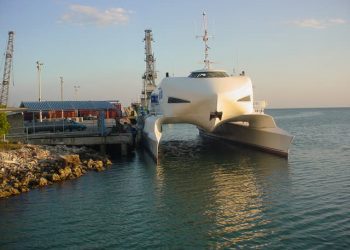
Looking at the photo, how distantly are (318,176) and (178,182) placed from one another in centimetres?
850

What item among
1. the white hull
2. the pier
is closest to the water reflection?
the white hull

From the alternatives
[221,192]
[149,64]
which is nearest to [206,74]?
[221,192]

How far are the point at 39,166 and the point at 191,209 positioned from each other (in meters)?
13.1

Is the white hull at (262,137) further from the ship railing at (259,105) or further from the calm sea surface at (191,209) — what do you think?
the calm sea surface at (191,209)

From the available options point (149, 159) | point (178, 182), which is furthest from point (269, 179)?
point (149, 159)

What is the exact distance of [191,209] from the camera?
17078 mm

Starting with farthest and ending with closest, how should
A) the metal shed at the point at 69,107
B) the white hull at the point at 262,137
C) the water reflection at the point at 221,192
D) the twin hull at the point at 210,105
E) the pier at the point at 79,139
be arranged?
1. the metal shed at the point at 69,107
2. the pier at the point at 79,139
3. the white hull at the point at 262,137
4. the twin hull at the point at 210,105
5. the water reflection at the point at 221,192

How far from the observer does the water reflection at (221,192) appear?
47.4 feet

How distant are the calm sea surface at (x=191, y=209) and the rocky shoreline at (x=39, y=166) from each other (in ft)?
2.95

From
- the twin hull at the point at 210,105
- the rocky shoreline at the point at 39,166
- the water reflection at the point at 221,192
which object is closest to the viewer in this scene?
the water reflection at the point at 221,192

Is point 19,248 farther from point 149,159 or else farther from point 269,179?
point 149,159

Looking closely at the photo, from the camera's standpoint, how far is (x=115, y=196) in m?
19.9

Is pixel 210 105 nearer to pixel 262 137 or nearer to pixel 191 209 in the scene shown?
pixel 262 137

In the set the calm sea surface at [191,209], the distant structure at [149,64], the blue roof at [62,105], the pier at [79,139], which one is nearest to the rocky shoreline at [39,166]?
the calm sea surface at [191,209]
